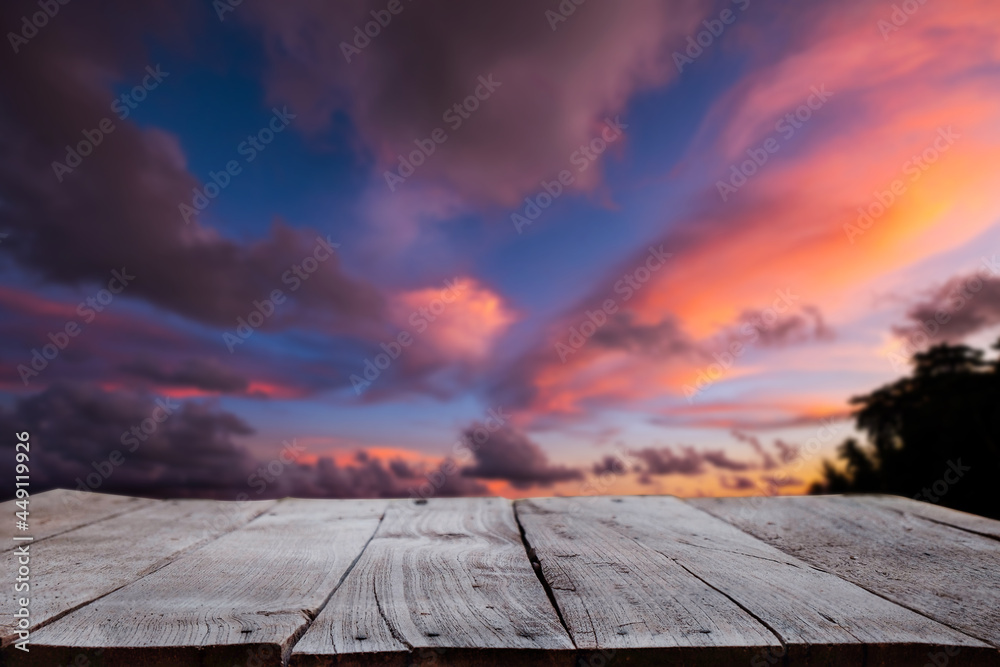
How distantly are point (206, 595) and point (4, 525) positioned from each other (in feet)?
3.56

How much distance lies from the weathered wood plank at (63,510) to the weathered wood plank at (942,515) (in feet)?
8.10

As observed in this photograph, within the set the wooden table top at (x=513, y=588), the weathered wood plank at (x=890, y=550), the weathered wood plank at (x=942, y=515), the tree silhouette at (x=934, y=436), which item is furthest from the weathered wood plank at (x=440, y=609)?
the tree silhouette at (x=934, y=436)

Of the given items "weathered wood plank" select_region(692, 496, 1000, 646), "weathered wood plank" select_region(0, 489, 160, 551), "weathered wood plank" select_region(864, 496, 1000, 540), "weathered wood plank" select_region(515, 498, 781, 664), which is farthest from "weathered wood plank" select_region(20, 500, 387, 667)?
"weathered wood plank" select_region(864, 496, 1000, 540)

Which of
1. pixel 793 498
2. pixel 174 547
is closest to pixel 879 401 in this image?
pixel 793 498

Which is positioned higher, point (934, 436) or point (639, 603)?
point (934, 436)

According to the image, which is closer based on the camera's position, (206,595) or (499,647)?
(499,647)

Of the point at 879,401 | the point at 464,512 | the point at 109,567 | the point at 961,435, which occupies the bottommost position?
the point at 109,567

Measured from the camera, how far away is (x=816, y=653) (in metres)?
0.92

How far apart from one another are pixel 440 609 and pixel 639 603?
334mm

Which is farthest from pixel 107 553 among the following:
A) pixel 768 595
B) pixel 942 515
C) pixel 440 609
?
pixel 942 515

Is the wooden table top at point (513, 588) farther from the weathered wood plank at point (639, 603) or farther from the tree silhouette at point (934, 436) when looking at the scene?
the tree silhouette at point (934, 436)

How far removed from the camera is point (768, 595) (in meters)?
1.13

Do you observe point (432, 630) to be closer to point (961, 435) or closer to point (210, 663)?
point (210, 663)

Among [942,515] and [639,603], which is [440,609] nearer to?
[639,603]
